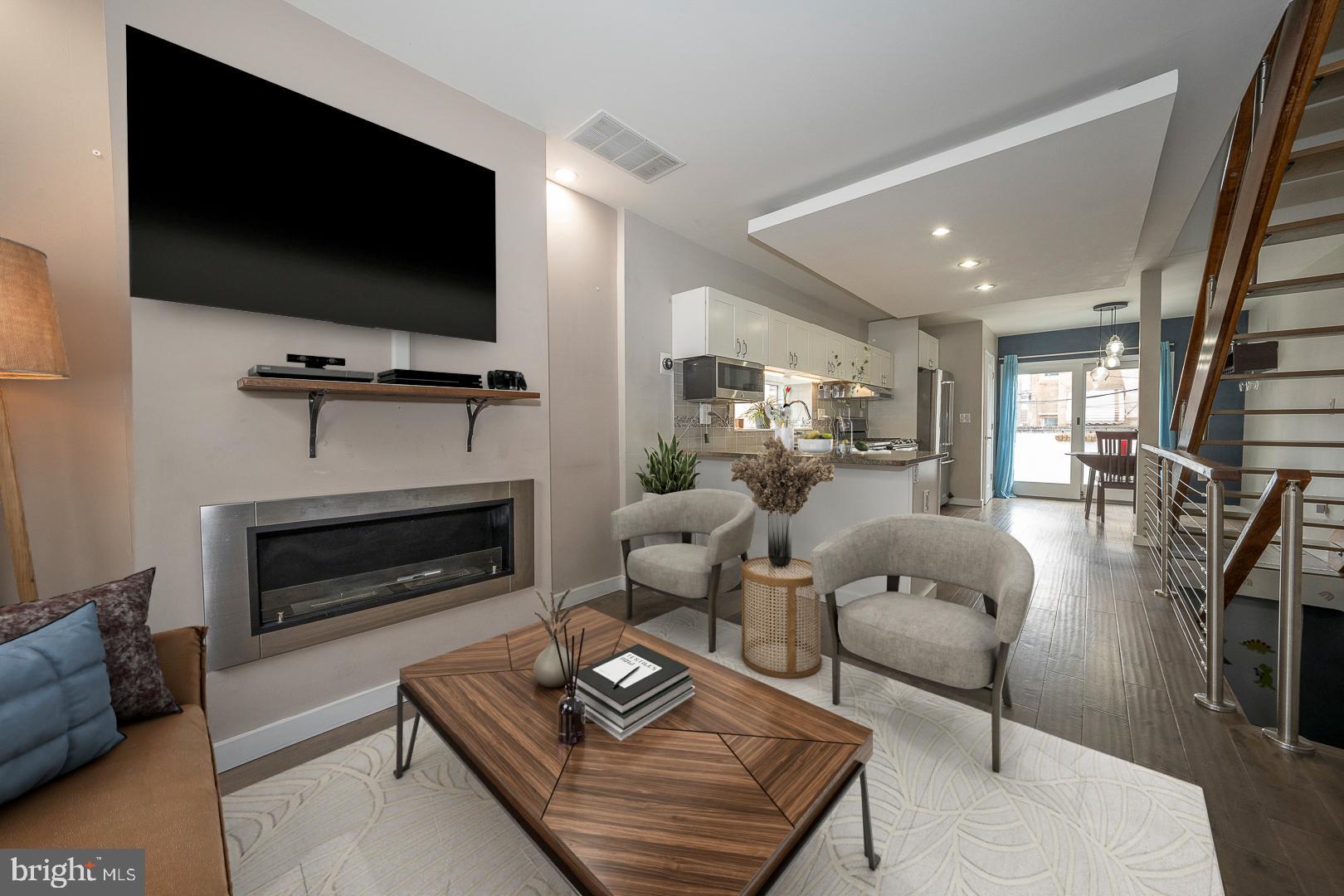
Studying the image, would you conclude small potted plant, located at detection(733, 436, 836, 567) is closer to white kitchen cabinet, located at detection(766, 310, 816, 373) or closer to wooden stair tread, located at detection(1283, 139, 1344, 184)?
white kitchen cabinet, located at detection(766, 310, 816, 373)

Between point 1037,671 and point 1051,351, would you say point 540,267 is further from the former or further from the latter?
point 1051,351

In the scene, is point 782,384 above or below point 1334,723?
above

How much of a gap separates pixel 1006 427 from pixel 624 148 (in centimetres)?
814

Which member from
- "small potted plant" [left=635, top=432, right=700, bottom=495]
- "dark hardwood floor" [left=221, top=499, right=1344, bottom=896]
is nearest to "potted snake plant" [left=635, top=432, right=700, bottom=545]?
"small potted plant" [left=635, top=432, right=700, bottom=495]

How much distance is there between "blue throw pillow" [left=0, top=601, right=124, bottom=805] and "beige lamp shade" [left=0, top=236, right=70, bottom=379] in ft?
2.16

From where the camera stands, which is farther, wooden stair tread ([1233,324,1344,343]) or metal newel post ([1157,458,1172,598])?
metal newel post ([1157,458,1172,598])

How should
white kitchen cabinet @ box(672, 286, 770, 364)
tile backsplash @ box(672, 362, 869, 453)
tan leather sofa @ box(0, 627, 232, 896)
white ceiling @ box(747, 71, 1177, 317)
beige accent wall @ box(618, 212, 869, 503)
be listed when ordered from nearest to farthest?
tan leather sofa @ box(0, 627, 232, 896) < white ceiling @ box(747, 71, 1177, 317) < beige accent wall @ box(618, 212, 869, 503) < white kitchen cabinet @ box(672, 286, 770, 364) < tile backsplash @ box(672, 362, 869, 453)

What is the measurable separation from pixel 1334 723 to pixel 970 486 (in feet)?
18.0

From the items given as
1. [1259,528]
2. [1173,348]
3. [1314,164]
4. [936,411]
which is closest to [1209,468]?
[1259,528]

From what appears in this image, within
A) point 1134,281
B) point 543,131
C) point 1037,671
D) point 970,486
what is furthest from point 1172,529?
point 543,131

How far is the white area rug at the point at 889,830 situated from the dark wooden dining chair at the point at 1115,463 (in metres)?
5.49

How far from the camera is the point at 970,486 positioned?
768 cm

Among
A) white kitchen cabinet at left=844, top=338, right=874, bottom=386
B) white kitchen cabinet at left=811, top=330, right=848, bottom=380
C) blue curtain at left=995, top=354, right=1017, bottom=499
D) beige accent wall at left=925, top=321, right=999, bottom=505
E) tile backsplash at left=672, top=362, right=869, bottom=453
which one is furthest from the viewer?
blue curtain at left=995, top=354, right=1017, bottom=499

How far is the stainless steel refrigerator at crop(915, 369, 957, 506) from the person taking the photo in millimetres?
7086
